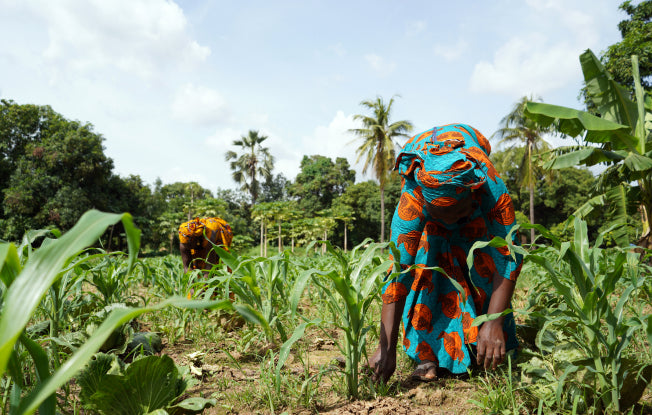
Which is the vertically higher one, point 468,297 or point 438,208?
point 438,208

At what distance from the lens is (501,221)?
1.60 metres

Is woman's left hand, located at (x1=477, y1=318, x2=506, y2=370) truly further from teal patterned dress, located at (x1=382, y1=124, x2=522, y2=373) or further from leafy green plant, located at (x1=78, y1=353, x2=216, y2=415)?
leafy green plant, located at (x1=78, y1=353, x2=216, y2=415)

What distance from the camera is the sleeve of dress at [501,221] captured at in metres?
1.59

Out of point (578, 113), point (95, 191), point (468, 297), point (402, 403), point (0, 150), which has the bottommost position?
point (402, 403)

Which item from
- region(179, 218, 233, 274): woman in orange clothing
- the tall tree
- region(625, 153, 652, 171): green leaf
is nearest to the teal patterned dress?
region(179, 218, 233, 274): woman in orange clothing

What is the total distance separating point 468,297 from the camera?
1864mm

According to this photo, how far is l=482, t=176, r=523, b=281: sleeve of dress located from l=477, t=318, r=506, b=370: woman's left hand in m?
0.22

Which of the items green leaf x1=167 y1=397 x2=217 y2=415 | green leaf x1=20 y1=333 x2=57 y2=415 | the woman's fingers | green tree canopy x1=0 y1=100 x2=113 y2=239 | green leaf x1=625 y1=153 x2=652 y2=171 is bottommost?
green leaf x1=167 y1=397 x2=217 y2=415

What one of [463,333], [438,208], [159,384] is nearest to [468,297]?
[463,333]

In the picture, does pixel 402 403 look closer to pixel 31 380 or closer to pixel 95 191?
pixel 31 380

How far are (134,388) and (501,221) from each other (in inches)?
60.3

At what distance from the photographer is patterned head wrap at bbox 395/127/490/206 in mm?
1401

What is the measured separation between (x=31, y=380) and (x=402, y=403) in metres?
1.43

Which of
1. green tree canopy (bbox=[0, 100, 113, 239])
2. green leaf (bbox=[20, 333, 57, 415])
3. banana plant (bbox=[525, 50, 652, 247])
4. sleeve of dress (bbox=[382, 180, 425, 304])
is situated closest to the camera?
green leaf (bbox=[20, 333, 57, 415])
